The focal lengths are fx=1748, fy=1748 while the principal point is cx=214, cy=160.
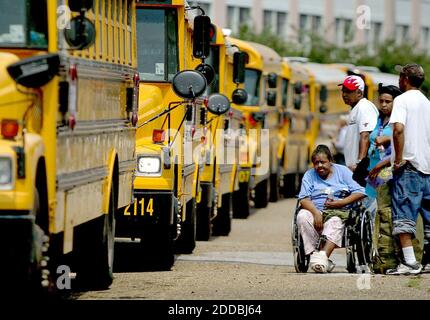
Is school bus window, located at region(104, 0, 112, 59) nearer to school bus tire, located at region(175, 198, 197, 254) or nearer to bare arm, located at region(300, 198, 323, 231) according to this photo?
bare arm, located at region(300, 198, 323, 231)

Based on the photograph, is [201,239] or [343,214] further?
[201,239]

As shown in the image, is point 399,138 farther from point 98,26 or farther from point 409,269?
point 98,26

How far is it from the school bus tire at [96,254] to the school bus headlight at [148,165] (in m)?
2.31

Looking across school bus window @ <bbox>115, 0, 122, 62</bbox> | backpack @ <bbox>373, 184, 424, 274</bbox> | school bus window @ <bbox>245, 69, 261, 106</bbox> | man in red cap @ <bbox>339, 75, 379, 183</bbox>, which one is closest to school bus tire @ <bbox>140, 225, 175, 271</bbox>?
man in red cap @ <bbox>339, 75, 379, 183</bbox>

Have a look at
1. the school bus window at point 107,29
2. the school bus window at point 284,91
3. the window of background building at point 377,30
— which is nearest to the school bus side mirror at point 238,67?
the school bus window at point 107,29

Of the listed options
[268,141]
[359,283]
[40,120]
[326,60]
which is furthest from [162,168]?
[326,60]

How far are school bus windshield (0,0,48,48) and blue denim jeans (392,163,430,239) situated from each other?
4891 millimetres

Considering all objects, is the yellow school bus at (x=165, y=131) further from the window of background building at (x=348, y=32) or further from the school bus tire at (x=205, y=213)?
the window of background building at (x=348, y=32)

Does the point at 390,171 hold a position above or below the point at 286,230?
above

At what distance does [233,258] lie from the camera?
18.9 meters

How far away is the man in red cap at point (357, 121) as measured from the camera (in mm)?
15969

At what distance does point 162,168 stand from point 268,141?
15.4 m

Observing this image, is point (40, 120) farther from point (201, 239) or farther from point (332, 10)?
point (332, 10)

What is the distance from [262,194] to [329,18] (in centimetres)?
4847
